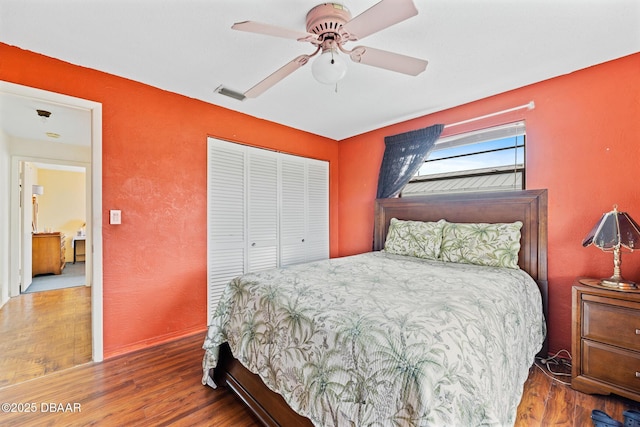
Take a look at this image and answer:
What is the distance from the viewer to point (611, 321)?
1744 millimetres

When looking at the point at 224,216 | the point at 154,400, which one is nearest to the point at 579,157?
the point at 224,216

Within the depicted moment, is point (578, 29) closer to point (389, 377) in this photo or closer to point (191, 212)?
point (389, 377)

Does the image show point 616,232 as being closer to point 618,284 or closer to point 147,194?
point 618,284

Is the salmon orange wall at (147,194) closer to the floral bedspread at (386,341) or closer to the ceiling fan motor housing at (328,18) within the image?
the floral bedspread at (386,341)

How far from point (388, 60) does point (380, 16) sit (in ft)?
1.19

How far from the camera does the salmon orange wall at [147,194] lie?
2197mm

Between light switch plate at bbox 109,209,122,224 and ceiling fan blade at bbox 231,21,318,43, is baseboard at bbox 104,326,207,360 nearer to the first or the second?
light switch plate at bbox 109,209,122,224

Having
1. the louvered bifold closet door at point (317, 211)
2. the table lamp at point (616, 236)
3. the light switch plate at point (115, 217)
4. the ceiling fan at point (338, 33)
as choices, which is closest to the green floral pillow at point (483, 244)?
the table lamp at point (616, 236)

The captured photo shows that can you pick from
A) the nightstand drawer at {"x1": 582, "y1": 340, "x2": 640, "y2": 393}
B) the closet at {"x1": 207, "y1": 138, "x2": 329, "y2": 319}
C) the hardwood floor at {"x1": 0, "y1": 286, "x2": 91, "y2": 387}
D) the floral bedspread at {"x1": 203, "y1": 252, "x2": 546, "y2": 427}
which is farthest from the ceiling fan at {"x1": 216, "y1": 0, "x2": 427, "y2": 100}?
the hardwood floor at {"x1": 0, "y1": 286, "x2": 91, "y2": 387}

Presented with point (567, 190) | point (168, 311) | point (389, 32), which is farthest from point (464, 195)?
point (168, 311)

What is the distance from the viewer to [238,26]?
1.30 m

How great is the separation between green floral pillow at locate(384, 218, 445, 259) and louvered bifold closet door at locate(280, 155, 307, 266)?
1.22m

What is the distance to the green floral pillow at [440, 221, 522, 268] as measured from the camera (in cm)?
224

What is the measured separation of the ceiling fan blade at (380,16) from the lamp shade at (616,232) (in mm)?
1863
